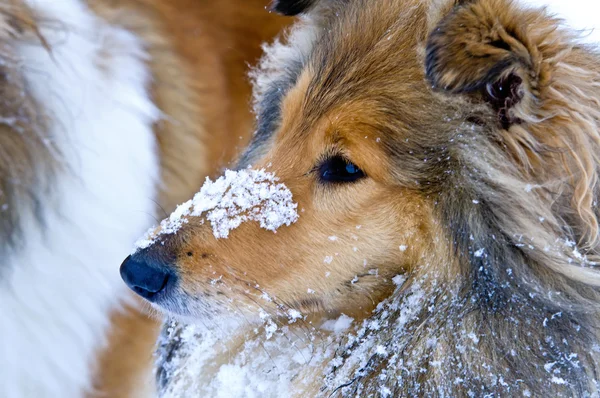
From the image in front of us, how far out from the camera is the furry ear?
7.25 ft

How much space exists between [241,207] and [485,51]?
2.81 ft

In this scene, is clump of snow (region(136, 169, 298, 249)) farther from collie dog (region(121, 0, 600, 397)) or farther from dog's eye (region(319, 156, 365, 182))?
dog's eye (region(319, 156, 365, 182))

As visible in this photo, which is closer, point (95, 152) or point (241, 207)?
point (241, 207)

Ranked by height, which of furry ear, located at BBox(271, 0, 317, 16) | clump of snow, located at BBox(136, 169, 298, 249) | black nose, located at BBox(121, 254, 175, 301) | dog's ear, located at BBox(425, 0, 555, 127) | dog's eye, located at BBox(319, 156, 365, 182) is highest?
dog's ear, located at BBox(425, 0, 555, 127)

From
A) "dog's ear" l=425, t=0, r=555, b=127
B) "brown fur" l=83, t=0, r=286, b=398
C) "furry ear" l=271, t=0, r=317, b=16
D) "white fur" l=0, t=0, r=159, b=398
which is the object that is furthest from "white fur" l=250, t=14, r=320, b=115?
"dog's ear" l=425, t=0, r=555, b=127

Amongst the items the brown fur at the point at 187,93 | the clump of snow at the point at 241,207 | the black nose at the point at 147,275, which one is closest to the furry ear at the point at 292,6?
the brown fur at the point at 187,93

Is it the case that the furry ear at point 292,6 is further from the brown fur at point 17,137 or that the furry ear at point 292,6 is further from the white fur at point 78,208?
the brown fur at point 17,137

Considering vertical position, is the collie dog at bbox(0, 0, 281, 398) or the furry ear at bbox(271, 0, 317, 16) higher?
the furry ear at bbox(271, 0, 317, 16)

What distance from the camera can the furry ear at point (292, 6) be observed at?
2211 millimetres

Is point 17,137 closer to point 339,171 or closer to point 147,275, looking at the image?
point 147,275

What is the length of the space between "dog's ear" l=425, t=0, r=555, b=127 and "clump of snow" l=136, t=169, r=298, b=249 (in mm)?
632

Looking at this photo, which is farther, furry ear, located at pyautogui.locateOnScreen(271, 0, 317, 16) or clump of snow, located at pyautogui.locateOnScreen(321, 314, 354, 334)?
furry ear, located at pyautogui.locateOnScreen(271, 0, 317, 16)

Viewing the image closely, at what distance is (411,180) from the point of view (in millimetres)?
1674

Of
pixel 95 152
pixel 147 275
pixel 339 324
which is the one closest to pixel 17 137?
pixel 95 152
